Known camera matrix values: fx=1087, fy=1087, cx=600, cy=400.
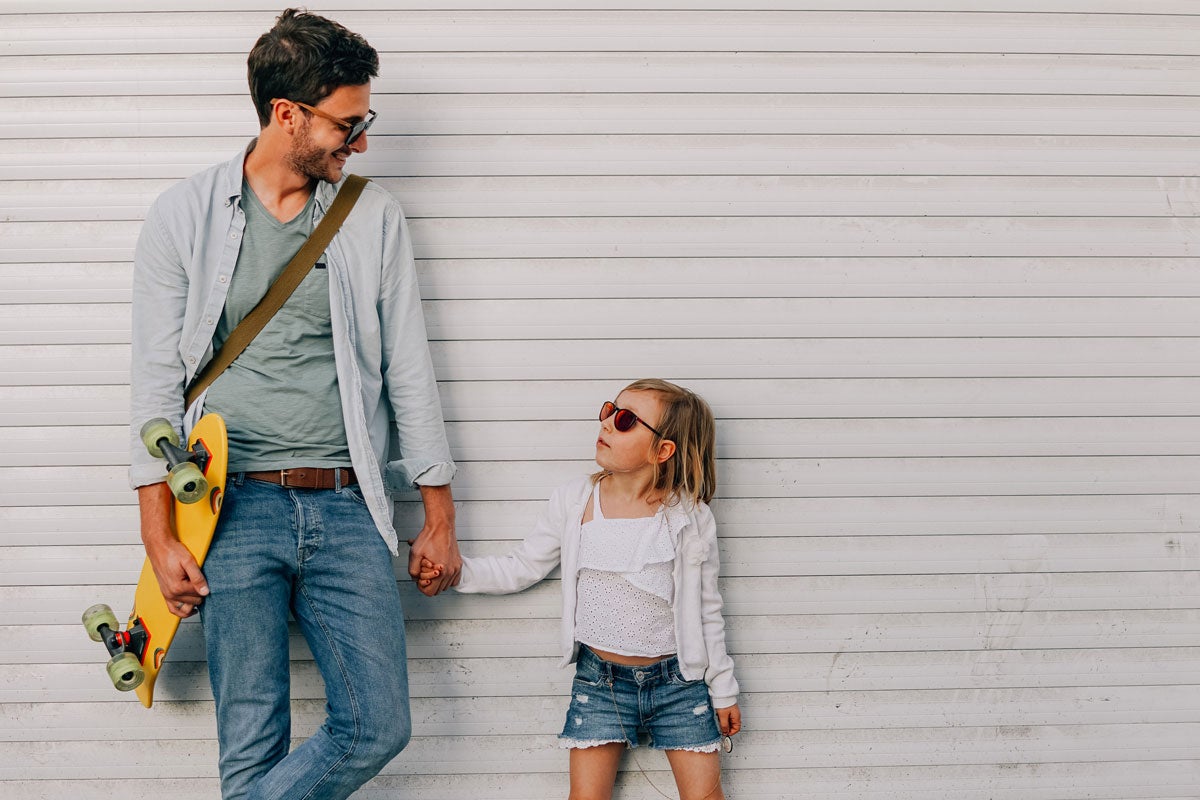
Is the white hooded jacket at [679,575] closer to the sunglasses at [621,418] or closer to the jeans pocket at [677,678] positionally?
the jeans pocket at [677,678]

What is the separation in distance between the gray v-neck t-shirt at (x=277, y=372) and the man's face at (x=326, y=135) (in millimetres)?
195

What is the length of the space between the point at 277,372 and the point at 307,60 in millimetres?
852

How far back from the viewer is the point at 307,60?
290cm

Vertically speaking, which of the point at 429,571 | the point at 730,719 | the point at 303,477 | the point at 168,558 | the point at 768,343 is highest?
the point at 768,343

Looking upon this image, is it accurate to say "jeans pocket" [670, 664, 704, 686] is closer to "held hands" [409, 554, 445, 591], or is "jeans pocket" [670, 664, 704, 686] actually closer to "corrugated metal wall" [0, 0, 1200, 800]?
"corrugated metal wall" [0, 0, 1200, 800]

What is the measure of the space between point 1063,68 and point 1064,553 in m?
1.65

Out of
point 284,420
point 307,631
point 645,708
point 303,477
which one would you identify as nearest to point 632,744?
point 645,708

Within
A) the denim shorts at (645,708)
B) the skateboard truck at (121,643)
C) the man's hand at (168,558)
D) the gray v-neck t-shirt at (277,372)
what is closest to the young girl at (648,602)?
the denim shorts at (645,708)

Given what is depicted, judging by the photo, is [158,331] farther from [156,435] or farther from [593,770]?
[593,770]

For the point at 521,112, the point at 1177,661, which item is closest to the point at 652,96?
the point at 521,112

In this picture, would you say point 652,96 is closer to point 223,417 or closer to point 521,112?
point 521,112

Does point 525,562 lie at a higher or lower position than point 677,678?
higher

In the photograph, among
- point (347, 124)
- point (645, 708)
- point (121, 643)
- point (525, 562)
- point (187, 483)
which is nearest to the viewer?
point (187, 483)

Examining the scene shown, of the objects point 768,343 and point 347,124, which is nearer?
point 347,124
